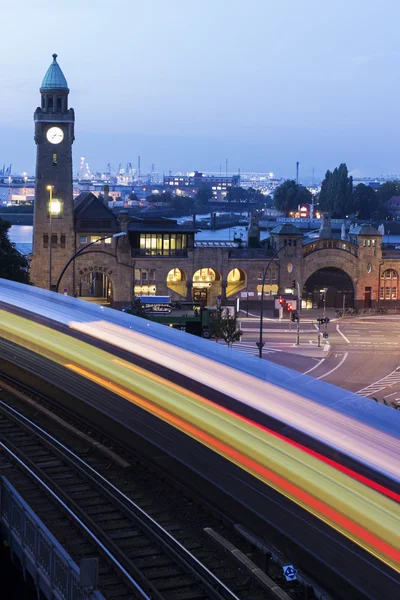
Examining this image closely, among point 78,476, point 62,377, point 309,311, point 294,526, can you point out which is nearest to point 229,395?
point 294,526

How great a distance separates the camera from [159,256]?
3238 inches

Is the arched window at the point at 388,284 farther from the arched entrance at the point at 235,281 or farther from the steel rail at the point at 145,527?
the steel rail at the point at 145,527

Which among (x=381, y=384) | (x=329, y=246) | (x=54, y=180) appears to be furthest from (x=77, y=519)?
(x=329, y=246)

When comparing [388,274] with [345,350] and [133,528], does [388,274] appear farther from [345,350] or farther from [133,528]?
[133,528]

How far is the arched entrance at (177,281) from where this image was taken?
82925mm

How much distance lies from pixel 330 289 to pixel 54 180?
2576cm

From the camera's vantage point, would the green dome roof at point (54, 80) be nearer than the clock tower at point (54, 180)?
No

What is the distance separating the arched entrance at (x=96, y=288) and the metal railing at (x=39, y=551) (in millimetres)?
62929

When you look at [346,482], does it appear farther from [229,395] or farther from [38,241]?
[38,241]

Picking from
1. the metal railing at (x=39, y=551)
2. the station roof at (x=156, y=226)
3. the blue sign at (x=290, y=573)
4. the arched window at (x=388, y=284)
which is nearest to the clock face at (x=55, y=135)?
the station roof at (x=156, y=226)

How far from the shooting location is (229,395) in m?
16.7

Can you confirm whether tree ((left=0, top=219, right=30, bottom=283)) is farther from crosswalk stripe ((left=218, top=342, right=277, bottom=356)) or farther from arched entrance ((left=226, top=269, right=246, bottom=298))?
arched entrance ((left=226, top=269, right=246, bottom=298))

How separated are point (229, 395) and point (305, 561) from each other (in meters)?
3.04

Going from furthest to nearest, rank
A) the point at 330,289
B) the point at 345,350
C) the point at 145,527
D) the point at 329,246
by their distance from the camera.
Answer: the point at 330,289 < the point at 329,246 < the point at 345,350 < the point at 145,527
